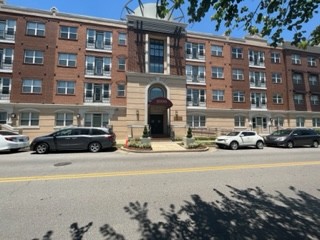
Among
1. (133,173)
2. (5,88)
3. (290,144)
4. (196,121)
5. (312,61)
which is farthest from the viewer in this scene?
(312,61)

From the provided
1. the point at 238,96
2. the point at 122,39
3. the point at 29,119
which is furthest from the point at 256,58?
the point at 29,119

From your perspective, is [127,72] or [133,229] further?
[127,72]

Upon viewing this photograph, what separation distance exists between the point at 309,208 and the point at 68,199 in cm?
594

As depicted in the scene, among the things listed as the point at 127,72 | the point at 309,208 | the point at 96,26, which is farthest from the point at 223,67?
the point at 309,208

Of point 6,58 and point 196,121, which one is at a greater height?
point 6,58

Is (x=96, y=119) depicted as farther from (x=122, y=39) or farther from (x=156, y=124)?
(x=122, y=39)

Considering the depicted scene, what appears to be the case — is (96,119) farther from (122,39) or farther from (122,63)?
(122,39)

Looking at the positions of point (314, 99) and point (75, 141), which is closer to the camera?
point (75, 141)

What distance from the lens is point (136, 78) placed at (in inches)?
A: 983

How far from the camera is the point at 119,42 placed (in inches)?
1009

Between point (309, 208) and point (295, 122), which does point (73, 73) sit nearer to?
point (309, 208)

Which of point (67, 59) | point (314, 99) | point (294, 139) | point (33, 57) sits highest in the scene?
point (67, 59)

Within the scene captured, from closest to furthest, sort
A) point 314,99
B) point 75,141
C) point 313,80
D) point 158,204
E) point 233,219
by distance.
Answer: point 233,219 < point 158,204 < point 75,141 < point 314,99 < point 313,80

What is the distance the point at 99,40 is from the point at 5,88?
11.6 metres
